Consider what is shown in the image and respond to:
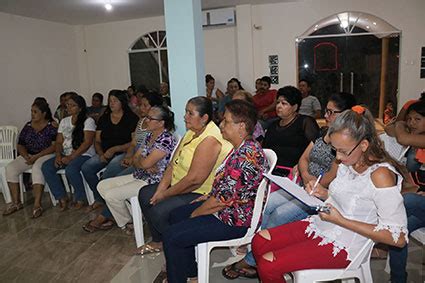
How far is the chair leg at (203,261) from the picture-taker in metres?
1.90

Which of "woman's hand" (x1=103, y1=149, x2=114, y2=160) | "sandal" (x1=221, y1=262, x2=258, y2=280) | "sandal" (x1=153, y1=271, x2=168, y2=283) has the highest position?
"woman's hand" (x1=103, y1=149, x2=114, y2=160)

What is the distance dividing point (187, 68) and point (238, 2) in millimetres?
3889

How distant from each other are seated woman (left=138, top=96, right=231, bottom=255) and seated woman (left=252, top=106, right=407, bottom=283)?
75 centimetres

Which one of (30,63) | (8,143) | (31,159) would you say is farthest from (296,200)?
(30,63)

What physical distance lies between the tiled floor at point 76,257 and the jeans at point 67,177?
372mm

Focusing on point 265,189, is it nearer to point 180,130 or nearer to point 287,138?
point 287,138

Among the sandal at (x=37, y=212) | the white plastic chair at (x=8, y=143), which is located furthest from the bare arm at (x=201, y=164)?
the white plastic chair at (x=8, y=143)

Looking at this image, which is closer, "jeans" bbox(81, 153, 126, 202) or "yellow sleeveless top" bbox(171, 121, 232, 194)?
"yellow sleeveless top" bbox(171, 121, 232, 194)

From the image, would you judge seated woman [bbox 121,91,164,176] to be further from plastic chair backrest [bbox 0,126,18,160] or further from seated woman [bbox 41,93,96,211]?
plastic chair backrest [bbox 0,126,18,160]

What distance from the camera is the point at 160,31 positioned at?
24.4ft

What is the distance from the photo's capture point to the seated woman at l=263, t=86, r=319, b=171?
2.60m

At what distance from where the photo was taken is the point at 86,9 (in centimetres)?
619

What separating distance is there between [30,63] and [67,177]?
12.5 ft

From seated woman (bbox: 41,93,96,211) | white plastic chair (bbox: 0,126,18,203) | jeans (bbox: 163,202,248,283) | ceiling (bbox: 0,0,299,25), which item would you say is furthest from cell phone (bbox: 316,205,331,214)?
ceiling (bbox: 0,0,299,25)
